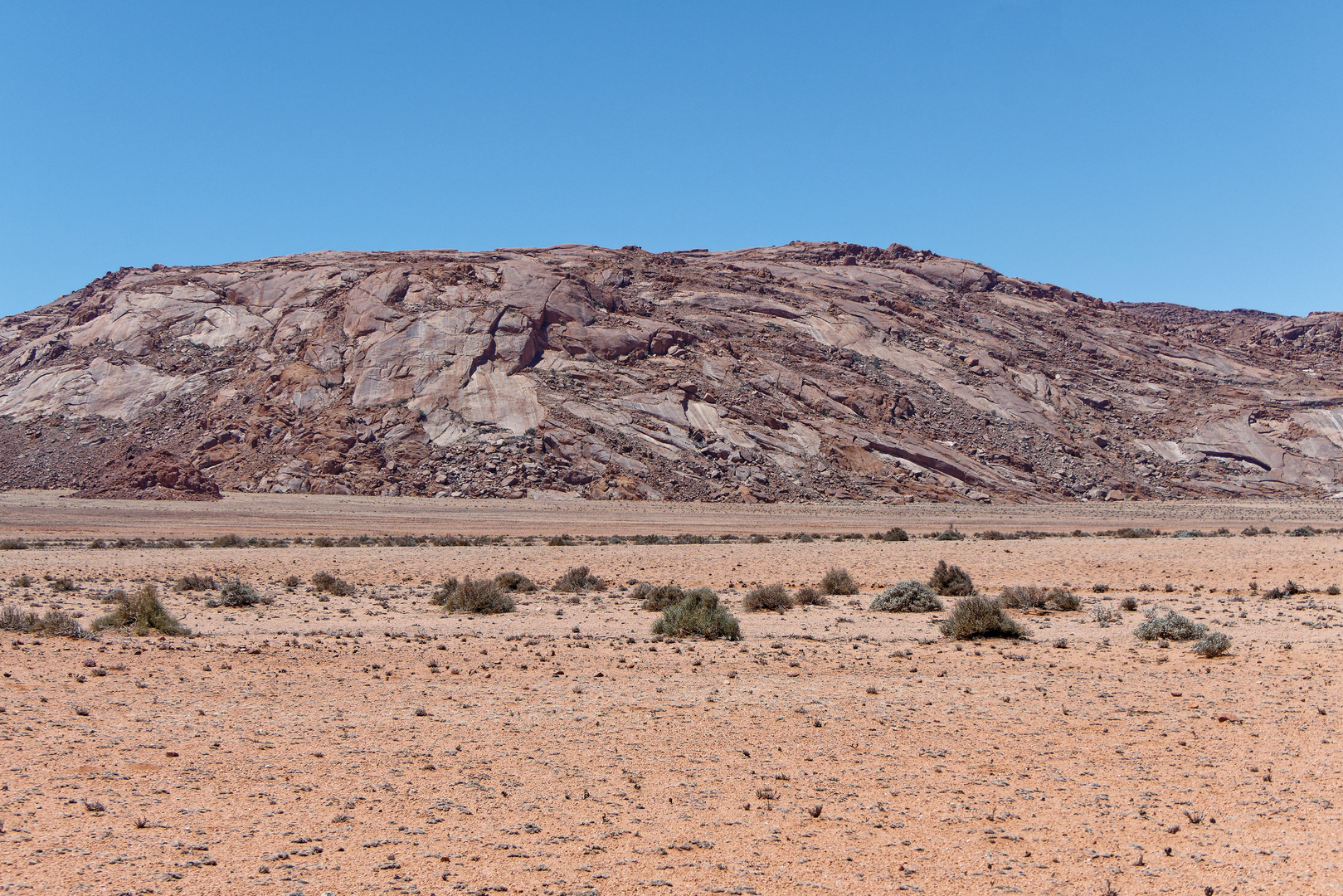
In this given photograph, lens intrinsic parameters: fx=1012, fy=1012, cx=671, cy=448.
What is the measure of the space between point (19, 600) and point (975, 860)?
21.4m

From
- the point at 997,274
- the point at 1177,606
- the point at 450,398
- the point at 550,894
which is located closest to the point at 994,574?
the point at 1177,606

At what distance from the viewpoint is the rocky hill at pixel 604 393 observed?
226 ft

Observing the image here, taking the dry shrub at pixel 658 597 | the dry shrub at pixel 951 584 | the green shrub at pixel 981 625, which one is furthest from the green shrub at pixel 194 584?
the dry shrub at pixel 951 584

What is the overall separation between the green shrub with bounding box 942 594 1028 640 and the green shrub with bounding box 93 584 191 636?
43.2 feet

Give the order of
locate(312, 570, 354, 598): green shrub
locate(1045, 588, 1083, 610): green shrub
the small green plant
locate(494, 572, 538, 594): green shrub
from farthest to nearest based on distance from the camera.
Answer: the small green plant
locate(494, 572, 538, 594): green shrub
locate(312, 570, 354, 598): green shrub
locate(1045, 588, 1083, 610): green shrub

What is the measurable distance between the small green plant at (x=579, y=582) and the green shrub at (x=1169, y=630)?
1321 centimetres

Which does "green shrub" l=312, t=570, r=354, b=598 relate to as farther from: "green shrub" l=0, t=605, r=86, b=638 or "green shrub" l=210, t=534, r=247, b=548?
"green shrub" l=210, t=534, r=247, b=548

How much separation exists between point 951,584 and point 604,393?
50498 millimetres

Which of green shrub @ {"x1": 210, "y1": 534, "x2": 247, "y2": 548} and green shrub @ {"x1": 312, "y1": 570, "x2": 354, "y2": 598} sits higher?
green shrub @ {"x1": 210, "y1": 534, "x2": 247, "y2": 548}

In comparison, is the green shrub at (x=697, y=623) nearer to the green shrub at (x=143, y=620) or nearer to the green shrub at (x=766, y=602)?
the green shrub at (x=766, y=602)

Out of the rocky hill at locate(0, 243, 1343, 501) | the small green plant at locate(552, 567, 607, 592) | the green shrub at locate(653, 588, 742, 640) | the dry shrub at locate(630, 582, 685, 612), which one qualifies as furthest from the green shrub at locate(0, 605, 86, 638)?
the rocky hill at locate(0, 243, 1343, 501)

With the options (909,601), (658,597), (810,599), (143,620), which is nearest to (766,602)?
(810,599)

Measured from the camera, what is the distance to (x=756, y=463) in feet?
228

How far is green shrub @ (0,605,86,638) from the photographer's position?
15.5 metres
